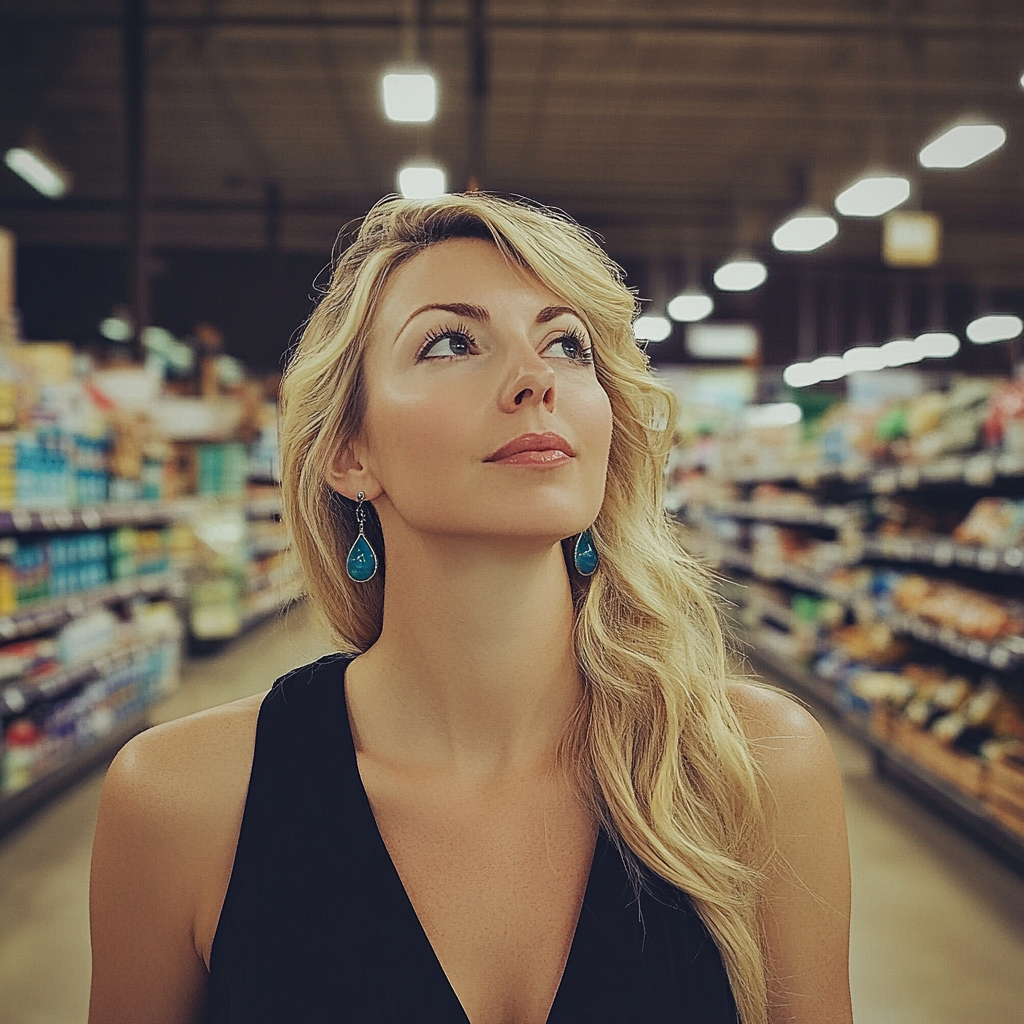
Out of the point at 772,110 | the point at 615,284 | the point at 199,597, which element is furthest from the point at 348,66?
the point at 615,284

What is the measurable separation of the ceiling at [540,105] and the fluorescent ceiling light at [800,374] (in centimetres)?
208

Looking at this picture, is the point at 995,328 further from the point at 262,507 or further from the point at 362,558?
the point at 362,558

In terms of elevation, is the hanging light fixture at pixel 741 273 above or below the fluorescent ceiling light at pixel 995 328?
below

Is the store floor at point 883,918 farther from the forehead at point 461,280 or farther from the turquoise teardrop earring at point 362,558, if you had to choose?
the forehead at point 461,280

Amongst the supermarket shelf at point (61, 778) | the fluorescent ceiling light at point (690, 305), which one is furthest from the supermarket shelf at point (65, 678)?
the fluorescent ceiling light at point (690, 305)

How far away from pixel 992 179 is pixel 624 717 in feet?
44.8

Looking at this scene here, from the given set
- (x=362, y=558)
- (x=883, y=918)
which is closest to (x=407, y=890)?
(x=362, y=558)

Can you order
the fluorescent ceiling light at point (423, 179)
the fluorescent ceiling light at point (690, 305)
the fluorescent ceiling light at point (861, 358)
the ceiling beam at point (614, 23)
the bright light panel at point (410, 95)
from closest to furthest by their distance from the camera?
1. the bright light panel at point (410, 95)
2. the fluorescent ceiling light at point (423, 179)
3. the ceiling beam at point (614, 23)
4. the fluorescent ceiling light at point (690, 305)
5. the fluorescent ceiling light at point (861, 358)

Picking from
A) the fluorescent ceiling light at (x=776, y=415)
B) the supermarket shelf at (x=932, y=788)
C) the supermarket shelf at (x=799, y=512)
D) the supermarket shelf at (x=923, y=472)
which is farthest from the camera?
the fluorescent ceiling light at (x=776, y=415)

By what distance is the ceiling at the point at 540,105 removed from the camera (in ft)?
27.1

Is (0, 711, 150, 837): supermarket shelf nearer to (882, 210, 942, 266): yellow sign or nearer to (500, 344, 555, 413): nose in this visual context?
(500, 344, 555, 413): nose

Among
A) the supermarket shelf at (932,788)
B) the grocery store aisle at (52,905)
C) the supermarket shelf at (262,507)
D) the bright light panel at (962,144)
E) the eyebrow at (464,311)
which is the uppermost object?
the bright light panel at (962,144)

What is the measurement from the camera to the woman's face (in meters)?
1.13

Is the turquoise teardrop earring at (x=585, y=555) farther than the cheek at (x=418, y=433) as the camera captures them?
Yes
